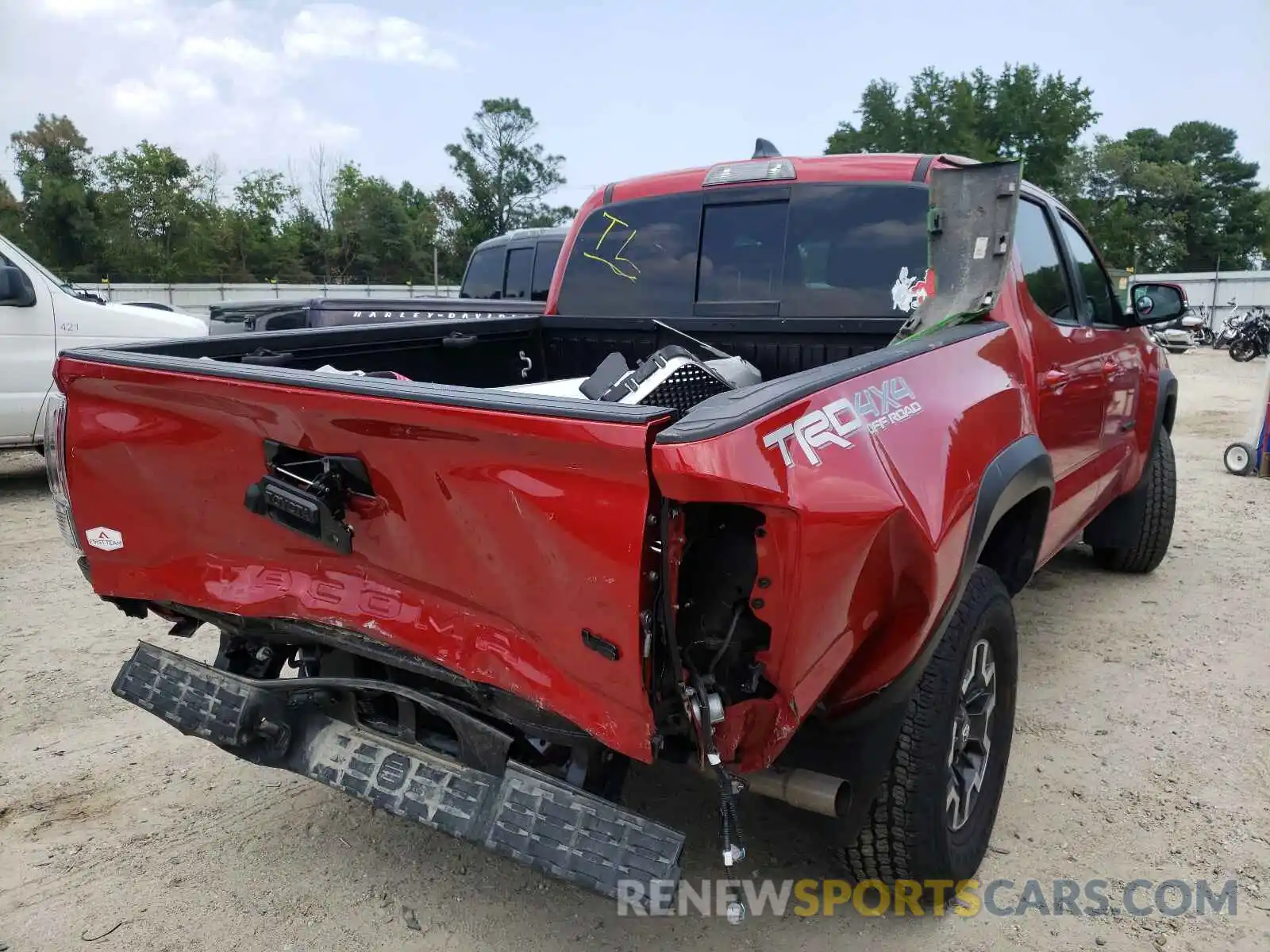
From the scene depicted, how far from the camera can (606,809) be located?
203 centimetres

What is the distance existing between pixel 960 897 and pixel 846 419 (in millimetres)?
1558

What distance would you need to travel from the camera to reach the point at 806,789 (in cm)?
216

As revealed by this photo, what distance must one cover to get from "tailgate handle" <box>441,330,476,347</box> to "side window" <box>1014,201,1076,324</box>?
2062mm

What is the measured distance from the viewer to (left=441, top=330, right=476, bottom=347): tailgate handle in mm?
Result: 3719

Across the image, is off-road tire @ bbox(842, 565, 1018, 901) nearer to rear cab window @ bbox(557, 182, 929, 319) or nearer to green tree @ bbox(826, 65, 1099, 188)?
rear cab window @ bbox(557, 182, 929, 319)

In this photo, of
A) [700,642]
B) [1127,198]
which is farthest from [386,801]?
[1127,198]

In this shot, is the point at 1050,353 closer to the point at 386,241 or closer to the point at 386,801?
the point at 386,801

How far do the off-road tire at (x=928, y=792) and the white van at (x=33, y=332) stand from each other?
263 inches

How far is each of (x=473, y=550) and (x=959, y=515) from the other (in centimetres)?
115

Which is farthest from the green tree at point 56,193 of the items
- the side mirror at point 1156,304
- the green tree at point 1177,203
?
the green tree at point 1177,203

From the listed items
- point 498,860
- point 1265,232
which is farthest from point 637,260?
point 1265,232

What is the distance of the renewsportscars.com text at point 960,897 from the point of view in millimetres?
2547

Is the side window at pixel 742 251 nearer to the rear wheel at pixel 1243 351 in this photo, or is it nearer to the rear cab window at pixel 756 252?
the rear cab window at pixel 756 252

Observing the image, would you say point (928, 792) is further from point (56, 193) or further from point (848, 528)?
point (56, 193)
